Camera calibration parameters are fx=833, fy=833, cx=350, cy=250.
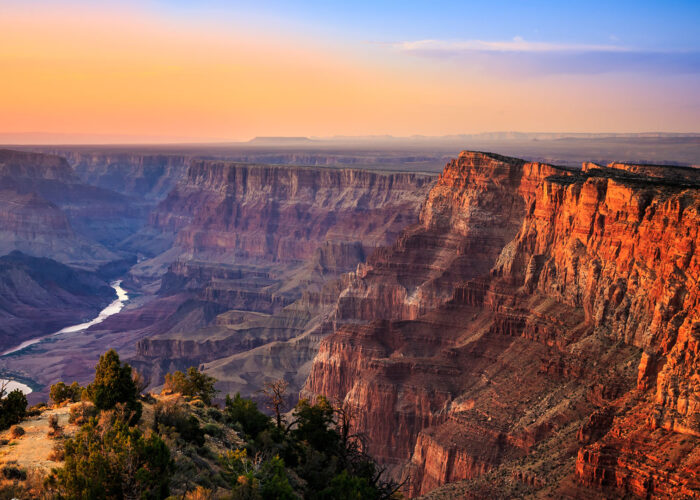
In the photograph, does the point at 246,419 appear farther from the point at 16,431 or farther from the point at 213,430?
the point at 16,431

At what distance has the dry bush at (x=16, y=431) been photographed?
3597 cm

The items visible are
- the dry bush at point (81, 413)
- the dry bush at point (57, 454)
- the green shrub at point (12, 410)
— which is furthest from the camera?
the green shrub at point (12, 410)

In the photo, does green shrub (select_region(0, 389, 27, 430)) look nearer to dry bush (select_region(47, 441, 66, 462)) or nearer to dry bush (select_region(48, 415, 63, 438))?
dry bush (select_region(48, 415, 63, 438))

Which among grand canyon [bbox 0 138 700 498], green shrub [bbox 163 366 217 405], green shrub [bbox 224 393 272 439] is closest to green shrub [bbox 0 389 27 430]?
green shrub [bbox 224 393 272 439]

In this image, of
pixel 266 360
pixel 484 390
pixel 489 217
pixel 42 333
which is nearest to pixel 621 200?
pixel 484 390

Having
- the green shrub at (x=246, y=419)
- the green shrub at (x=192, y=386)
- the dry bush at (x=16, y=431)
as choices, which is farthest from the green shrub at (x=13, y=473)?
the green shrub at (x=192, y=386)

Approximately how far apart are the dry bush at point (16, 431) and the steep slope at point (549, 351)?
29.5m

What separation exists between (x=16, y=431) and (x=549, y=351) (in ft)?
146

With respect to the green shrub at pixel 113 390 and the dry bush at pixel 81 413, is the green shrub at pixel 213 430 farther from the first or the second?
the dry bush at pixel 81 413

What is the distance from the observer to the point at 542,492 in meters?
49.5

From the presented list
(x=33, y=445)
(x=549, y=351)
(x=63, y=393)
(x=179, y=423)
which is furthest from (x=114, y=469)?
(x=549, y=351)

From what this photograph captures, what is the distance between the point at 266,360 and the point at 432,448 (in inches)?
2403

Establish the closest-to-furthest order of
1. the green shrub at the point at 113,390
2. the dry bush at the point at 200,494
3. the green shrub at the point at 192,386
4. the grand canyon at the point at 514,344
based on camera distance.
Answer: the dry bush at the point at 200,494 < the green shrub at the point at 113,390 < the grand canyon at the point at 514,344 < the green shrub at the point at 192,386

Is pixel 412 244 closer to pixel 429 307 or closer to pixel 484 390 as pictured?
pixel 429 307
